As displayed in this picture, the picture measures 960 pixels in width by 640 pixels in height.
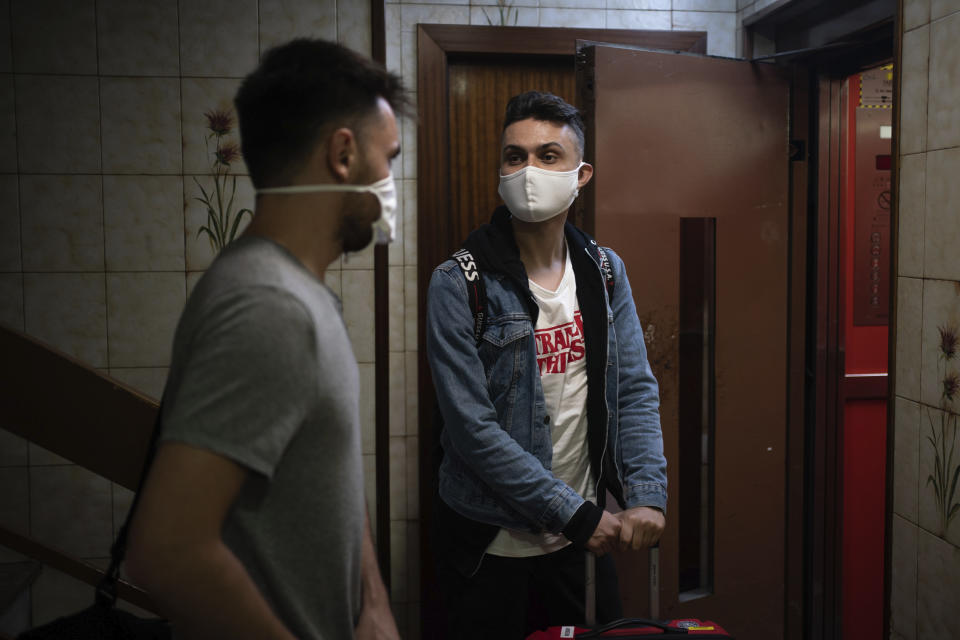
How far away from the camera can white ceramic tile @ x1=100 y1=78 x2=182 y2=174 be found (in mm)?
2391

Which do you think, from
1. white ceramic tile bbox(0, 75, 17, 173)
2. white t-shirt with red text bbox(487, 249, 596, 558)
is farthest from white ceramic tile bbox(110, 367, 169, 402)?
white t-shirt with red text bbox(487, 249, 596, 558)

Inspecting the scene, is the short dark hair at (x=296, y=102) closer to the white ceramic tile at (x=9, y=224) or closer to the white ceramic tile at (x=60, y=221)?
the white ceramic tile at (x=60, y=221)

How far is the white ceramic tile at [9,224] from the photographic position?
2.36m

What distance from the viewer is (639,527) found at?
1.53m

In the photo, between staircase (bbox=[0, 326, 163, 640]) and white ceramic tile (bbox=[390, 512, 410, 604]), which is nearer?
staircase (bbox=[0, 326, 163, 640])

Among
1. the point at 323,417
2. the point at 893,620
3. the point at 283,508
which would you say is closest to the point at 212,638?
the point at 283,508

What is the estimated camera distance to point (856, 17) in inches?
84.6

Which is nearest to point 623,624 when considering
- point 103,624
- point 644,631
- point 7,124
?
point 644,631

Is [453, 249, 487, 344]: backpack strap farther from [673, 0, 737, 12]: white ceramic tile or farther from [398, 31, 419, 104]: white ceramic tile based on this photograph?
[673, 0, 737, 12]: white ceramic tile

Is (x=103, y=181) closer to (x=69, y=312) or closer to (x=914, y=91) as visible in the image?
(x=69, y=312)

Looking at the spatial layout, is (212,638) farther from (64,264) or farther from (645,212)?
(64,264)

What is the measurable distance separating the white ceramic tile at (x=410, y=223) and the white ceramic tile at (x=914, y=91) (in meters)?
1.42

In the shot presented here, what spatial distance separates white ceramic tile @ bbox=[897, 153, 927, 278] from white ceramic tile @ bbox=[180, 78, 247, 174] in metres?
1.91

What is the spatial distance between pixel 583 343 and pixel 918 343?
0.86m
